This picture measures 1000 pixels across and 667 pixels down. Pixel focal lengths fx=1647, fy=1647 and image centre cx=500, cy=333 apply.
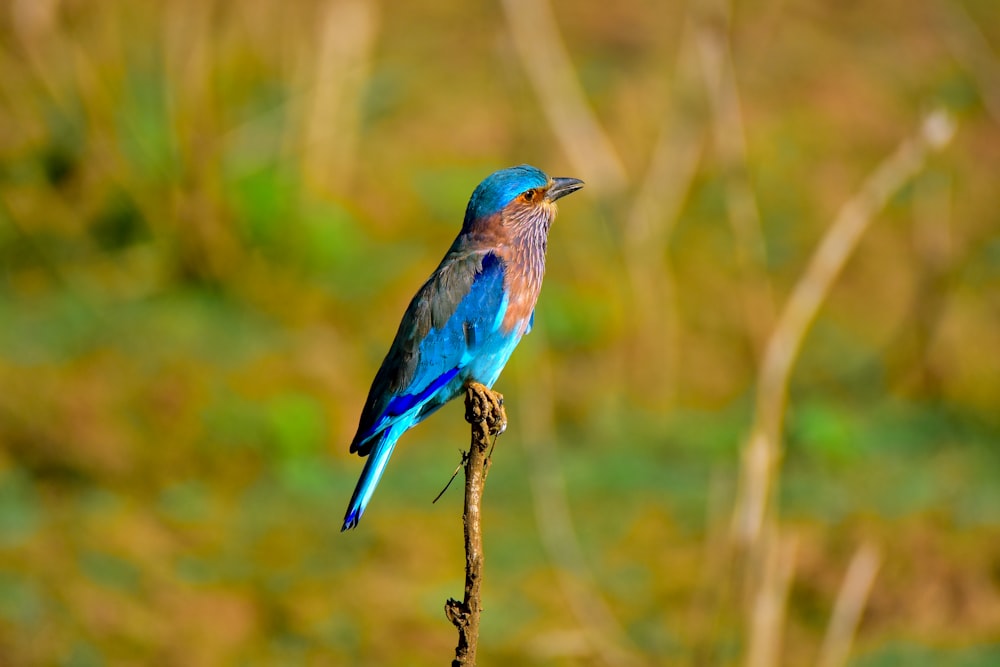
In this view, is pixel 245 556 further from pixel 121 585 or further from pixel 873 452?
pixel 873 452

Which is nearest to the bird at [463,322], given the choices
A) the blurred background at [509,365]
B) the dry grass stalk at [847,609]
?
the blurred background at [509,365]

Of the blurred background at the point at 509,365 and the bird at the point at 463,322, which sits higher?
the blurred background at the point at 509,365

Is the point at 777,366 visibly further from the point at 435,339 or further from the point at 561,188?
the point at 435,339

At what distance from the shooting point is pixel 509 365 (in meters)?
8.62

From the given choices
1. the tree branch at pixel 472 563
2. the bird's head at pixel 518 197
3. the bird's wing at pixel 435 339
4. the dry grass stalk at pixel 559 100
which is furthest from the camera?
the dry grass stalk at pixel 559 100

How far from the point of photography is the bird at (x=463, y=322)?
472cm

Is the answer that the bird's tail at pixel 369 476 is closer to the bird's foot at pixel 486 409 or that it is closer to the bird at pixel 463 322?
the bird at pixel 463 322

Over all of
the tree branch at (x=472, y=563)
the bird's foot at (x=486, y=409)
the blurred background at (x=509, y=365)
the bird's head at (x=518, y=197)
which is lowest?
the tree branch at (x=472, y=563)

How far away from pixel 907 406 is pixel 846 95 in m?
2.94

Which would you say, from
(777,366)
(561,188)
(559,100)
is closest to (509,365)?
(559,100)

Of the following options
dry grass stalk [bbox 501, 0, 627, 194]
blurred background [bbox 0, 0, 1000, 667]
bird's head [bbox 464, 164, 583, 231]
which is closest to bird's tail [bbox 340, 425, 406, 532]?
bird's head [bbox 464, 164, 583, 231]

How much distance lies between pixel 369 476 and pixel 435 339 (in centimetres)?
47

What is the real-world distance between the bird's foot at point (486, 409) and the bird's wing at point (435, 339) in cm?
40

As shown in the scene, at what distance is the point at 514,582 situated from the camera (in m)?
7.51
